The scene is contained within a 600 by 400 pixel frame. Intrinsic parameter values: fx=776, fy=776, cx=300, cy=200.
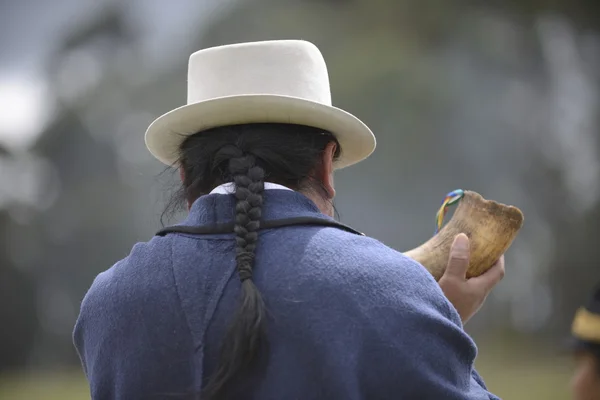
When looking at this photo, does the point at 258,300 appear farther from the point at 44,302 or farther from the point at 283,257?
the point at 44,302

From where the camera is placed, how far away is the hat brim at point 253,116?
186cm

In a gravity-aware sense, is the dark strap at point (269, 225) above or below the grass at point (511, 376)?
above

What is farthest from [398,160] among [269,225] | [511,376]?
[269,225]

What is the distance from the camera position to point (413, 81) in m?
12.6

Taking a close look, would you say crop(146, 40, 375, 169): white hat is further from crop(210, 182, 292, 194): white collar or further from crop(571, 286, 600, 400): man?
crop(571, 286, 600, 400): man

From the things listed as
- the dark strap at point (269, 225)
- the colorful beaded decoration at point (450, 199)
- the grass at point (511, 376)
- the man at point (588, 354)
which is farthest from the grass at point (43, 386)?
the dark strap at point (269, 225)

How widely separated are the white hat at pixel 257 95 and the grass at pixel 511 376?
8568mm

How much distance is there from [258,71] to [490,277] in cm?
88

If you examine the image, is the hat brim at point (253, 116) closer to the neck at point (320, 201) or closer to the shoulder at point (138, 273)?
the neck at point (320, 201)

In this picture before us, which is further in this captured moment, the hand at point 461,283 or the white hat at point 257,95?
the hand at point 461,283

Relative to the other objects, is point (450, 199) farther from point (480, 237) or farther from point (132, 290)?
point (132, 290)

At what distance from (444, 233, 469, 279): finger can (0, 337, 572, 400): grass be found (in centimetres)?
858

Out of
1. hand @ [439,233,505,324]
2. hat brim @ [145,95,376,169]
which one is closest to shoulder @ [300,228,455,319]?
hat brim @ [145,95,376,169]

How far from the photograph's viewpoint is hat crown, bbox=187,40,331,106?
2039mm
